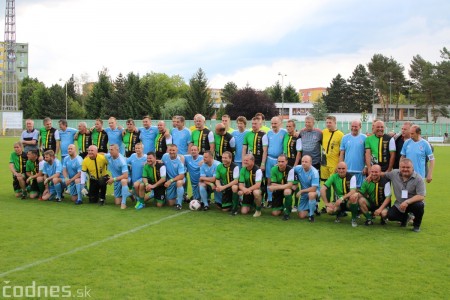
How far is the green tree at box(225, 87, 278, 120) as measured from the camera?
5712 centimetres

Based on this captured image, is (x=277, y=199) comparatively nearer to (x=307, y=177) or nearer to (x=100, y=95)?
(x=307, y=177)

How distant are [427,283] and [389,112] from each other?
244 ft

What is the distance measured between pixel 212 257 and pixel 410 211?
3454mm

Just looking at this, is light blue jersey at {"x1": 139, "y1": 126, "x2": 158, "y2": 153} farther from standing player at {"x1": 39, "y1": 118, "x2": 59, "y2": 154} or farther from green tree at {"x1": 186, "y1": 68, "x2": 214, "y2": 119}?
green tree at {"x1": 186, "y1": 68, "x2": 214, "y2": 119}

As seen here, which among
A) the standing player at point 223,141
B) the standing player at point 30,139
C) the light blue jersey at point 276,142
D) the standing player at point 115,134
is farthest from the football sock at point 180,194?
the standing player at point 30,139

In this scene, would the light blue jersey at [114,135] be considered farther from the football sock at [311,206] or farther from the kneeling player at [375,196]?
the kneeling player at [375,196]

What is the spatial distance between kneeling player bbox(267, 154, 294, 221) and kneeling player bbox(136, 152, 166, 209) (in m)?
2.05

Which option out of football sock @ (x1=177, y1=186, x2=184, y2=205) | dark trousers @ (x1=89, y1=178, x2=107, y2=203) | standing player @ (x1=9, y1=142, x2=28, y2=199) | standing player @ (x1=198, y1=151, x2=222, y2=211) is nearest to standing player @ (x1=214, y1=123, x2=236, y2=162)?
standing player @ (x1=198, y1=151, x2=222, y2=211)

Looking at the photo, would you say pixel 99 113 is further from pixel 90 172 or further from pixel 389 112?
pixel 90 172

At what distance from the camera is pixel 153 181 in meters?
9.05

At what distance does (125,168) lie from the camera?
9.12 metres

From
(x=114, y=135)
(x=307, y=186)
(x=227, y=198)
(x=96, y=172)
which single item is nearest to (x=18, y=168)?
(x=96, y=172)

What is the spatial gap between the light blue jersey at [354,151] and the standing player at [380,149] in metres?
0.11

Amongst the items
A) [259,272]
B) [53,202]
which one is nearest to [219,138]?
[53,202]
